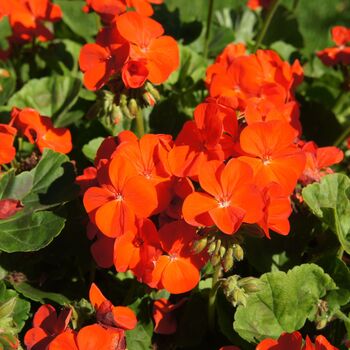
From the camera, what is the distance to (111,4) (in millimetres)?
2014

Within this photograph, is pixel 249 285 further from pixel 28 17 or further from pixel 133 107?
pixel 28 17

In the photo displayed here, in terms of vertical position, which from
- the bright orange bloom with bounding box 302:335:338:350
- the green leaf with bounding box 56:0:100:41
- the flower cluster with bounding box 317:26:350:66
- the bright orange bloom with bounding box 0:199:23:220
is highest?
the flower cluster with bounding box 317:26:350:66

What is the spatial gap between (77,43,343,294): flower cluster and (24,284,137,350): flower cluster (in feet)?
0.36

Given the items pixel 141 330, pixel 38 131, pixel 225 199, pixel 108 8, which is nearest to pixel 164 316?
pixel 141 330

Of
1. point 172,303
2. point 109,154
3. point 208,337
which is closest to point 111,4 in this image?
point 109,154

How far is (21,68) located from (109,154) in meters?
1.39

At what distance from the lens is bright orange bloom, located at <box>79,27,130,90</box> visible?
182 cm

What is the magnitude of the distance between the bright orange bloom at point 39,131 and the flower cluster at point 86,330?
62 cm

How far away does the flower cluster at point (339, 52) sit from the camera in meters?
2.51

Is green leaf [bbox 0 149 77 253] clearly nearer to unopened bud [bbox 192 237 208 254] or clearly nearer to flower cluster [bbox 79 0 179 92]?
flower cluster [bbox 79 0 179 92]

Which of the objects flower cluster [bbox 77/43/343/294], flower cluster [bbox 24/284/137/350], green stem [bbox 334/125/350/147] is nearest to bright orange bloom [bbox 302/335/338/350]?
flower cluster [bbox 77/43/343/294]

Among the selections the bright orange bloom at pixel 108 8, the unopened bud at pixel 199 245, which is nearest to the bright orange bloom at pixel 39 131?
the bright orange bloom at pixel 108 8

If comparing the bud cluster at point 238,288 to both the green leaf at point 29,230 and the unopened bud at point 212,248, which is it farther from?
the green leaf at point 29,230

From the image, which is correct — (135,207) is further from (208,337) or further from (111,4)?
(111,4)
